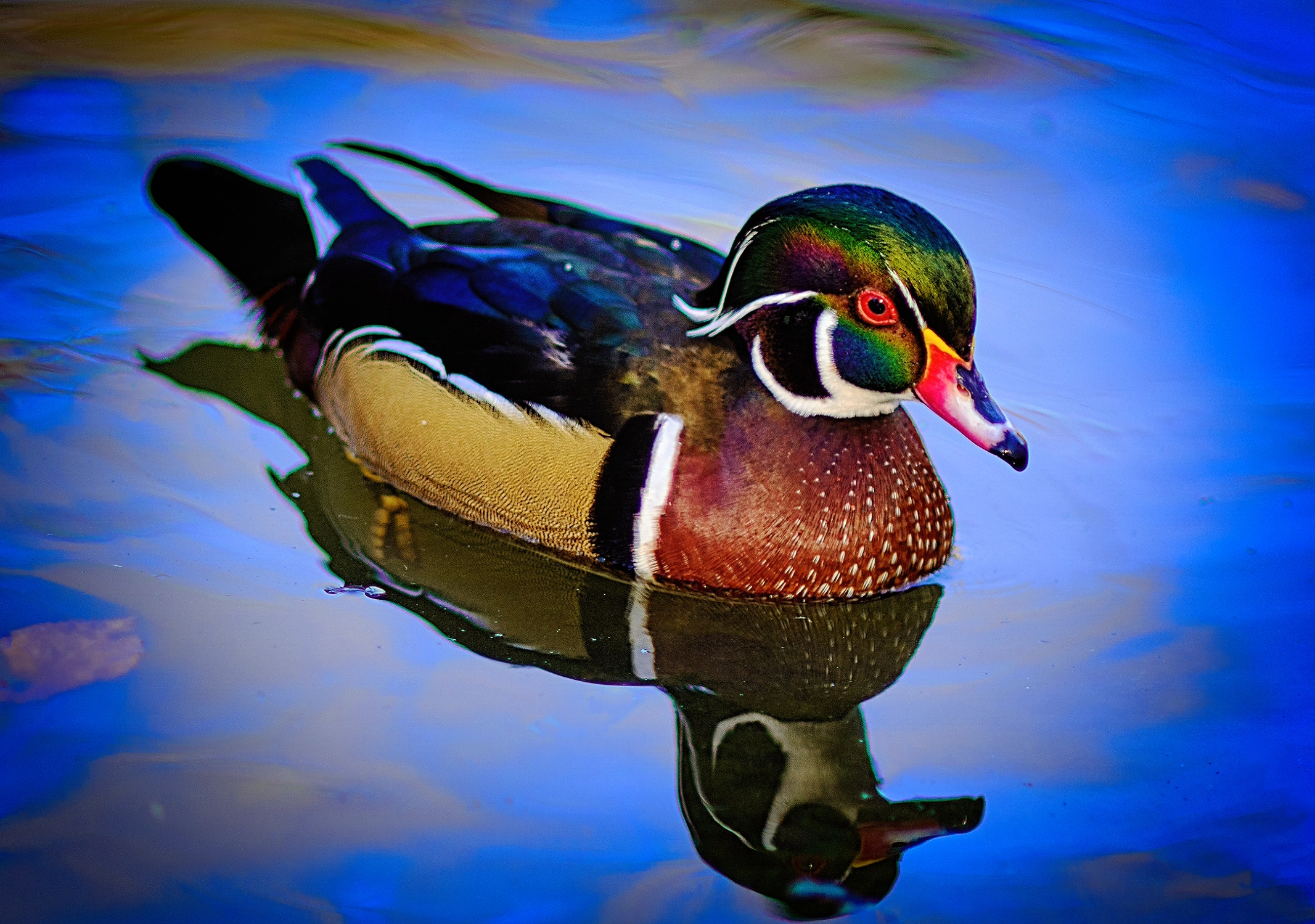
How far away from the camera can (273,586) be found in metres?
4.00

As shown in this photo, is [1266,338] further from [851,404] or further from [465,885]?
[465,885]

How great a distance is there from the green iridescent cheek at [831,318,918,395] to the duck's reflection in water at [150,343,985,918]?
70cm

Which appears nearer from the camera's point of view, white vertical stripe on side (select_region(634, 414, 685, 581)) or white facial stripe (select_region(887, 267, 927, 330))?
white facial stripe (select_region(887, 267, 927, 330))

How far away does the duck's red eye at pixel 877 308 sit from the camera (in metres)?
3.74

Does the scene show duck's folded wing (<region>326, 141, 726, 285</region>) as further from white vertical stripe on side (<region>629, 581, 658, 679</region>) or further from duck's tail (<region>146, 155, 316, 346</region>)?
white vertical stripe on side (<region>629, 581, 658, 679</region>)

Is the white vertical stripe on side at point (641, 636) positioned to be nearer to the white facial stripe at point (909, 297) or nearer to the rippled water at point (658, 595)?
the rippled water at point (658, 595)

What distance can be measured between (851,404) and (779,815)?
48.5 inches

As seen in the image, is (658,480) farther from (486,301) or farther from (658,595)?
(486,301)

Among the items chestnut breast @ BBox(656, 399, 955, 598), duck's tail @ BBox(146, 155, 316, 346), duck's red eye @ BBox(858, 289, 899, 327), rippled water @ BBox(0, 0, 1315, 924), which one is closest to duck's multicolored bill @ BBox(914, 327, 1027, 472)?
duck's red eye @ BBox(858, 289, 899, 327)

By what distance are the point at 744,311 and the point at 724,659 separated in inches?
A: 38.8

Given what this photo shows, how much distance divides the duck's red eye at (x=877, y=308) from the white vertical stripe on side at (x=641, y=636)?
1040 millimetres

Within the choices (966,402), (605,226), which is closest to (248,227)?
(605,226)

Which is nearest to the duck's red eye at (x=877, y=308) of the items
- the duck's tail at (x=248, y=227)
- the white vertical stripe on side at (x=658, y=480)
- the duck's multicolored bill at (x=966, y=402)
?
the duck's multicolored bill at (x=966, y=402)

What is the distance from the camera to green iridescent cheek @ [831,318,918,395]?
3766 mm
